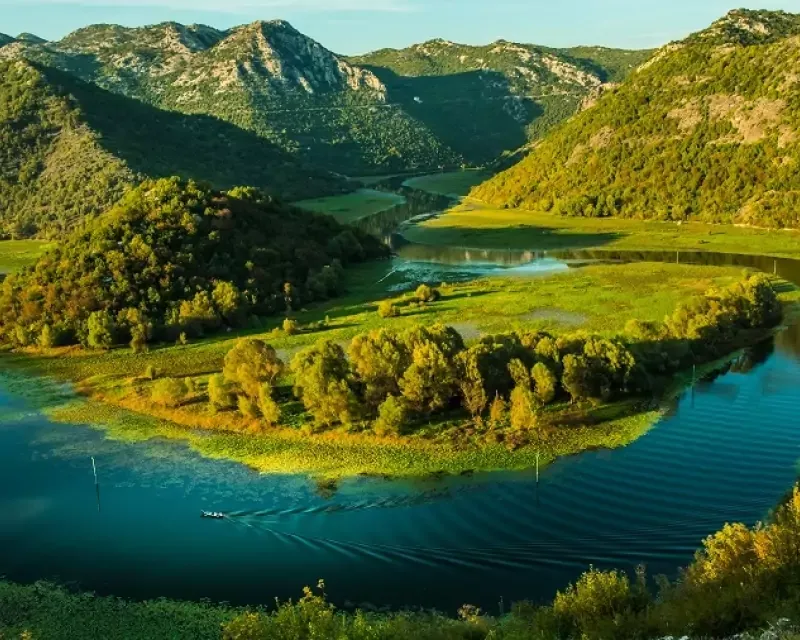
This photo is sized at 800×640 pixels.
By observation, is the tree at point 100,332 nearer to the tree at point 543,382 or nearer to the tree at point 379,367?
the tree at point 379,367

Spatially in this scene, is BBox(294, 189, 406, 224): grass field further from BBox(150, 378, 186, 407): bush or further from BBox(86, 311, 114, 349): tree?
Result: BBox(150, 378, 186, 407): bush

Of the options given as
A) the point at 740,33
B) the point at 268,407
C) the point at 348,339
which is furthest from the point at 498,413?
the point at 740,33

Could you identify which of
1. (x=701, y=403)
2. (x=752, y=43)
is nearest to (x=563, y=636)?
(x=701, y=403)

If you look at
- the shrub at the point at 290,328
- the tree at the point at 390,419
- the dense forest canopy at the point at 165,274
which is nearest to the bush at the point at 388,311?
the shrub at the point at 290,328

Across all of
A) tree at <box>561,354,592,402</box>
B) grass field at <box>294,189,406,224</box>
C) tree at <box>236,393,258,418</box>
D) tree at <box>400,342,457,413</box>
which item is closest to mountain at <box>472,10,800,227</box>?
grass field at <box>294,189,406,224</box>

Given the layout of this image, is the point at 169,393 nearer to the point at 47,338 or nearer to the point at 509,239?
the point at 47,338

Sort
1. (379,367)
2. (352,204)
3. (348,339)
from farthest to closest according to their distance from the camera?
(352,204)
(348,339)
(379,367)

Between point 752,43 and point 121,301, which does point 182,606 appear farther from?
point 752,43
